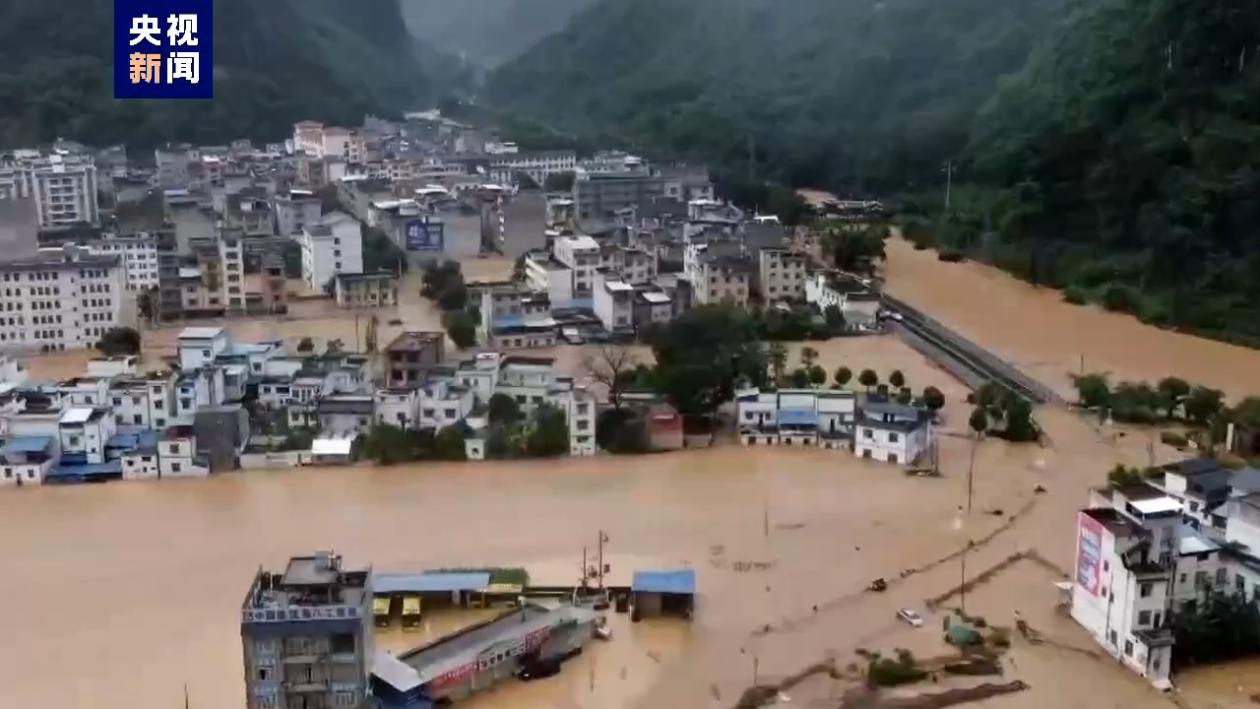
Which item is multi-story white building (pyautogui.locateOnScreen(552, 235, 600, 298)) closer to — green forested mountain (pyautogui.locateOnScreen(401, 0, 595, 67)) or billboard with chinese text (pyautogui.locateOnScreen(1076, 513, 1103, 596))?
billboard with chinese text (pyautogui.locateOnScreen(1076, 513, 1103, 596))

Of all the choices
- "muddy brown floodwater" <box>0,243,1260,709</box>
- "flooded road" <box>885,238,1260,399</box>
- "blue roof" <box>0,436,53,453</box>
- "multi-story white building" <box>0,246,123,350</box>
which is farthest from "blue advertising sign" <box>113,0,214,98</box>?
"flooded road" <box>885,238,1260,399</box>

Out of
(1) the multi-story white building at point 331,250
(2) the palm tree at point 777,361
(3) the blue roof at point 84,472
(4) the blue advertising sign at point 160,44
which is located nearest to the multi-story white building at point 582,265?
(1) the multi-story white building at point 331,250

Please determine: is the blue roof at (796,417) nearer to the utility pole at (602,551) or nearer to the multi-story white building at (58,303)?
the utility pole at (602,551)

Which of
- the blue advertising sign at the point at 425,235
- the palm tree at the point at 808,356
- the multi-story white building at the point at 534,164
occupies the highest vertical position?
the multi-story white building at the point at 534,164

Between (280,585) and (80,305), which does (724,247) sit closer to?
(80,305)

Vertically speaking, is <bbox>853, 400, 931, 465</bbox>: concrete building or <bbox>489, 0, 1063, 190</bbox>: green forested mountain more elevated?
<bbox>489, 0, 1063, 190</bbox>: green forested mountain

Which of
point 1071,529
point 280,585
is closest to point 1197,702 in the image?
point 1071,529

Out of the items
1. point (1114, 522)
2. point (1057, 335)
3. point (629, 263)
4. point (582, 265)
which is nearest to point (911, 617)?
point (1114, 522)
